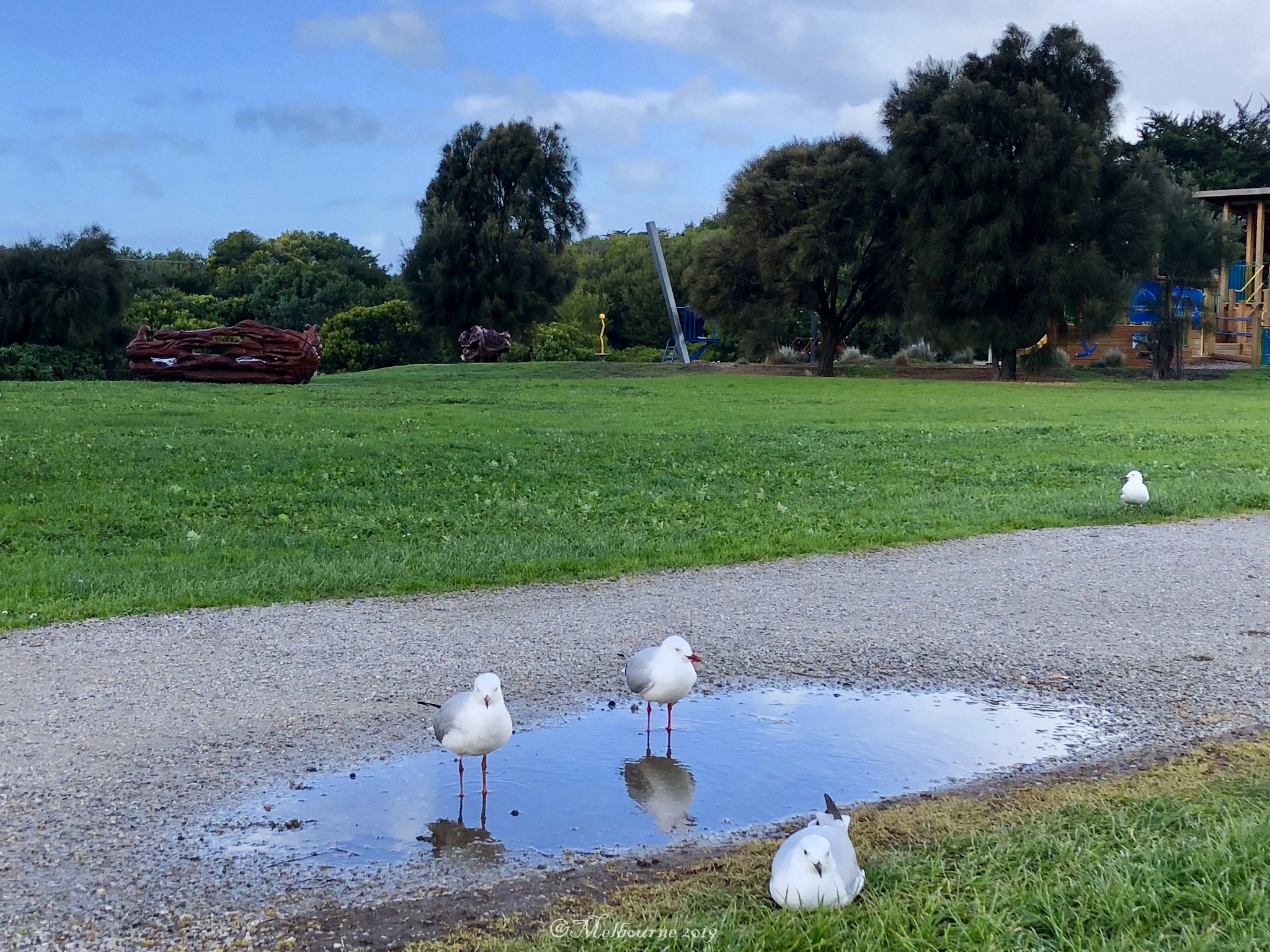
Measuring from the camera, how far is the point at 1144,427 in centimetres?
1917

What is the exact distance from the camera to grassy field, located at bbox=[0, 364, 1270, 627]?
26.6ft

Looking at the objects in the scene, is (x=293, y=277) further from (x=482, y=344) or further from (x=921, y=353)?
(x=921, y=353)

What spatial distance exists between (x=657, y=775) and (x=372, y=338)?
50.5m

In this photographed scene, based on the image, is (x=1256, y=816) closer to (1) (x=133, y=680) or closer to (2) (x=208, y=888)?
(2) (x=208, y=888)

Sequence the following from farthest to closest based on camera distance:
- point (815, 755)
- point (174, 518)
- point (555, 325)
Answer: point (555, 325) < point (174, 518) < point (815, 755)

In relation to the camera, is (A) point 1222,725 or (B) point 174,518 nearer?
(A) point 1222,725

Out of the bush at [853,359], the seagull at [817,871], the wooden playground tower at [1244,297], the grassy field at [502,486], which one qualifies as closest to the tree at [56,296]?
the grassy field at [502,486]

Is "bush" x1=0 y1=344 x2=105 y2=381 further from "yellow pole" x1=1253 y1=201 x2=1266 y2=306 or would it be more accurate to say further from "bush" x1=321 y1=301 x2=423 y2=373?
"yellow pole" x1=1253 y1=201 x2=1266 y2=306

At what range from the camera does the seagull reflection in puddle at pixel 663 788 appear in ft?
14.0

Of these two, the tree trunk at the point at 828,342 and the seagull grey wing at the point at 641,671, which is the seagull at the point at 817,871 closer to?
the seagull grey wing at the point at 641,671

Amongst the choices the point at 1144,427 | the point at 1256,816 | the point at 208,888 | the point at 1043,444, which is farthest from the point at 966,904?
the point at 1144,427

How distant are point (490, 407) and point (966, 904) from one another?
Result: 19541mm

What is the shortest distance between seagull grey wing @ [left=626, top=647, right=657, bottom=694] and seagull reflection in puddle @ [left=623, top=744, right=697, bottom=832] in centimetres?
27

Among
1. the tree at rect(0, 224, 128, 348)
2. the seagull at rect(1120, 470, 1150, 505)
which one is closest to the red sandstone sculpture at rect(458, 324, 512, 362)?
the tree at rect(0, 224, 128, 348)
